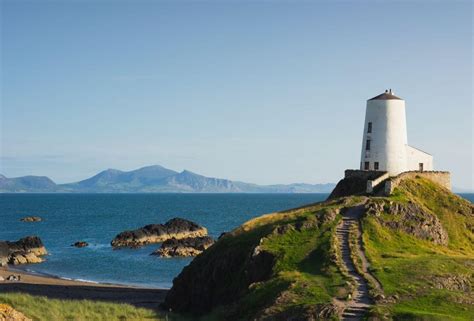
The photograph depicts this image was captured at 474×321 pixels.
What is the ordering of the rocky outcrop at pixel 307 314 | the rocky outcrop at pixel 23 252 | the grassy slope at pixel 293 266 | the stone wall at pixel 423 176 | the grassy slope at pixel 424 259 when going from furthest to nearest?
1. the rocky outcrop at pixel 23 252
2. the stone wall at pixel 423 176
3. the grassy slope at pixel 293 266
4. the grassy slope at pixel 424 259
5. the rocky outcrop at pixel 307 314

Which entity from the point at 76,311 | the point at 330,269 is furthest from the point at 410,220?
the point at 76,311

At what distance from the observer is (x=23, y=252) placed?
107 meters

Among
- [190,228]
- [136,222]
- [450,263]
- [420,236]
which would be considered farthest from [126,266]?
[136,222]

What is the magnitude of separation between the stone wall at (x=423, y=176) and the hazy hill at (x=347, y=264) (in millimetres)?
822

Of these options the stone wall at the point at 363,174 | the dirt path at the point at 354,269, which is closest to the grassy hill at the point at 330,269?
the dirt path at the point at 354,269

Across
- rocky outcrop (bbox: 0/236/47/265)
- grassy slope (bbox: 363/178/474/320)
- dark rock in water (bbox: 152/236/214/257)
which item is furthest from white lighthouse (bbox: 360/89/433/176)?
rocky outcrop (bbox: 0/236/47/265)

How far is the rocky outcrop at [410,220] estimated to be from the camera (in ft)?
191

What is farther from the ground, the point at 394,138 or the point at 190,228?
the point at 394,138

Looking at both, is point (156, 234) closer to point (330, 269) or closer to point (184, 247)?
point (184, 247)

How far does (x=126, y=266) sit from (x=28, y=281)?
19.0 m

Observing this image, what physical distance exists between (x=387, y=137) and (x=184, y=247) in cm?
4626

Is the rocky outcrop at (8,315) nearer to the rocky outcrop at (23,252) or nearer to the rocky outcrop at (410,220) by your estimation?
the rocky outcrop at (410,220)

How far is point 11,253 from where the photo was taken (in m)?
105

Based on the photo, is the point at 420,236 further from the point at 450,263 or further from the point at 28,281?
the point at 28,281
